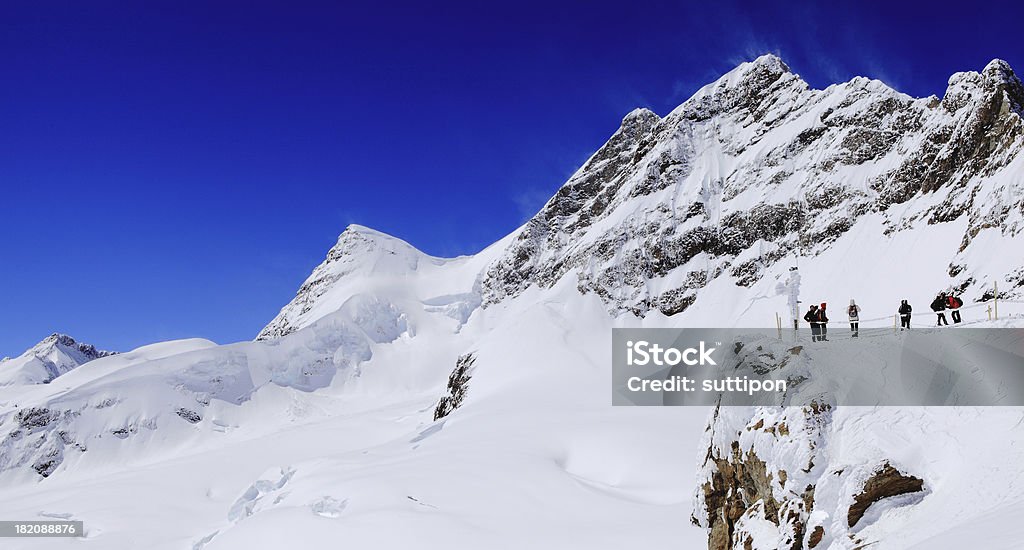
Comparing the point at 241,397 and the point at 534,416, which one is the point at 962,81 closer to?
the point at 534,416

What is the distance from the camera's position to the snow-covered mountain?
1103 cm

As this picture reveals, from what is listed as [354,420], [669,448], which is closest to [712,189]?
[354,420]

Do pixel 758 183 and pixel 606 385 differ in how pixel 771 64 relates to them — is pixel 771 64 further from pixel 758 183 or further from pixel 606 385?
pixel 606 385

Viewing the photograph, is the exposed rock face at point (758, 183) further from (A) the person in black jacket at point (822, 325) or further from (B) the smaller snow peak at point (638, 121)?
(A) the person in black jacket at point (822, 325)

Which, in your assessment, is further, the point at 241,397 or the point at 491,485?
the point at 241,397

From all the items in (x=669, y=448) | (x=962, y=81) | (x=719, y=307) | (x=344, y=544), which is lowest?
(x=344, y=544)

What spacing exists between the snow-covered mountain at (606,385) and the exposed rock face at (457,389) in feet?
1.92

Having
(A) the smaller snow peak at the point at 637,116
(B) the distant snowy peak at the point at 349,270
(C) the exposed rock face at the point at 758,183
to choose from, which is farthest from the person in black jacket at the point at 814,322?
(B) the distant snowy peak at the point at 349,270

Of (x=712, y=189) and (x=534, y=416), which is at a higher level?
(x=712, y=189)

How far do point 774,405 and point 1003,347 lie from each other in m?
4.93

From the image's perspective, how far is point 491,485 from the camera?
28.2 m

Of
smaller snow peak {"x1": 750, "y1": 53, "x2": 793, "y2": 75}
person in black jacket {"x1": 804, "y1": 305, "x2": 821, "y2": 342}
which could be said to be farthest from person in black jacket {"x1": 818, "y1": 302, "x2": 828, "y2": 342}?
smaller snow peak {"x1": 750, "y1": 53, "x2": 793, "y2": 75}

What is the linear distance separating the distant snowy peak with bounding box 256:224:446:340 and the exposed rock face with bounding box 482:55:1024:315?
1529 inches

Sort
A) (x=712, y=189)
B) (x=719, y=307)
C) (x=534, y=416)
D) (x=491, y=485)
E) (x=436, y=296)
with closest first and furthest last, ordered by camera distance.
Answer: (x=491, y=485) < (x=534, y=416) < (x=719, y=307) < (x=712, y=189) < (x=436, y=296)
